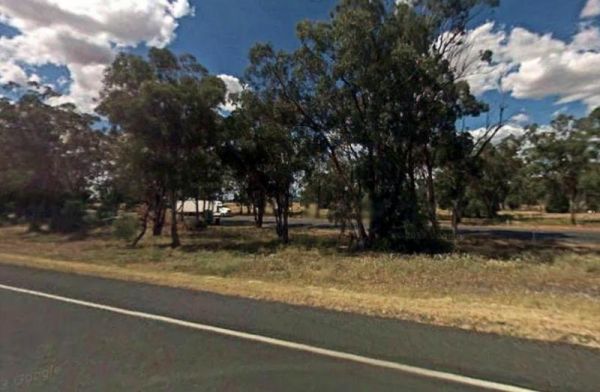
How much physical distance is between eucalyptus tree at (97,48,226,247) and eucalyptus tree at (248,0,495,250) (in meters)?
3.11

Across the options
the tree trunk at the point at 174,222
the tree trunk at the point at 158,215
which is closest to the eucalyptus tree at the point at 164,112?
the tree trunk at the point at 174,222

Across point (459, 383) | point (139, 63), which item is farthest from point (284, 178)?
point (459, 383)

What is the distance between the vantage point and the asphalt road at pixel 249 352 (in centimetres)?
473

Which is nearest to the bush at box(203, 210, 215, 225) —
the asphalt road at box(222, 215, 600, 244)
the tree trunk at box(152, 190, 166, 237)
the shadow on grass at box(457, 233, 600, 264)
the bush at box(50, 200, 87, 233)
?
the asphalt road at box(222, 215, 600, 244)

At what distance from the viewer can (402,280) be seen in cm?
1382

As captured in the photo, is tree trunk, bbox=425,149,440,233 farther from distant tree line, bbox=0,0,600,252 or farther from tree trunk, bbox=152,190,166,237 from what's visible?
tree trunk, bbox=152,190,166,237

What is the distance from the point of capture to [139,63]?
77.7 ft

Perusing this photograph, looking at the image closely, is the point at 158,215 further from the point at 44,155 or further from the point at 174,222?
the point at 44,155

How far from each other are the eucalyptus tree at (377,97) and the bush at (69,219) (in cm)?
1963

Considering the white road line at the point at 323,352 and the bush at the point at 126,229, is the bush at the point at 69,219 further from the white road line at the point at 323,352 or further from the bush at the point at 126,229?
the white road line at the point at 323,352

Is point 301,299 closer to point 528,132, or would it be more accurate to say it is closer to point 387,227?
point 387,227

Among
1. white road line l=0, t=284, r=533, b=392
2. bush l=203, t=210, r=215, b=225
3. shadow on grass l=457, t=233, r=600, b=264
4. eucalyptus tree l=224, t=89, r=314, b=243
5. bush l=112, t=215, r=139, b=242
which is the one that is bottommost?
shadow on grass l=457, t=233, r=600, b=264

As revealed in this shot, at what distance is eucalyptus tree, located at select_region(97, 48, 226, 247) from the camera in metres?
22.4

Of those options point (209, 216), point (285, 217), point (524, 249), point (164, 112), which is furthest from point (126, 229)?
point (209, 216)
